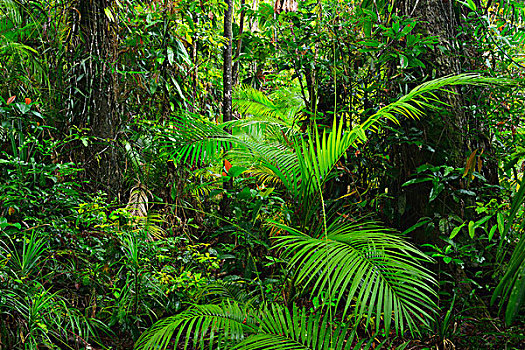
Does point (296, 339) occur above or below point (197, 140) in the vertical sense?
below

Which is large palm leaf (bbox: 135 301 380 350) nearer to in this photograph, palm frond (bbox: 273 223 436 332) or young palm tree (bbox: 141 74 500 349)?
young palm tree (bbox: 141 74 500 349)

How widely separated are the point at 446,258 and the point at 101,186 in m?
2.16

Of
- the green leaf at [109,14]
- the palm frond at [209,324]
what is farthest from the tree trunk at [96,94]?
the palm frond at [209,324]

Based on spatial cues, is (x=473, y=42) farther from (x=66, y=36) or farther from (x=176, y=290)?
(x=66, y=36)

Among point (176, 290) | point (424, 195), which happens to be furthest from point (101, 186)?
point (424, 195)

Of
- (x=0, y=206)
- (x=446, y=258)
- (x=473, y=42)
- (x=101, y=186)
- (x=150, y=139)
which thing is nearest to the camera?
(x=446, y=258)

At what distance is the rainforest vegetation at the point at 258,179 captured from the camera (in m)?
1.82

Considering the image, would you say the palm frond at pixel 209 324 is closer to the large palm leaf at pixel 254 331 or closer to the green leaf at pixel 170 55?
the large palm leaf at pixel 254 331

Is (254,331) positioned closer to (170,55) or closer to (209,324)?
(209,324)

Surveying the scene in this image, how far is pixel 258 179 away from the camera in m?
2.95

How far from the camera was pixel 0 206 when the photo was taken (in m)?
2.12

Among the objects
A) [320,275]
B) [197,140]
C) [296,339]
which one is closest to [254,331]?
[296,339]

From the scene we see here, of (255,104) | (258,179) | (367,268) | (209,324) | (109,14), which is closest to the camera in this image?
(367,268)

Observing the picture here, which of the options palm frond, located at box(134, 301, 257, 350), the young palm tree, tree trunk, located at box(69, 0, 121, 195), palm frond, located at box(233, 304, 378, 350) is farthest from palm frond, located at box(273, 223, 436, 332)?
tree trunk, located at box(69, 0, 121, 195)
